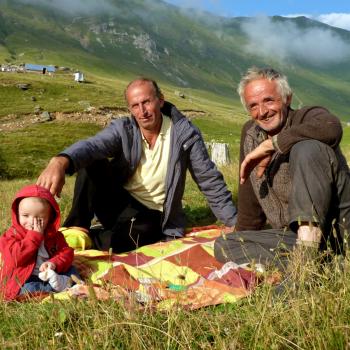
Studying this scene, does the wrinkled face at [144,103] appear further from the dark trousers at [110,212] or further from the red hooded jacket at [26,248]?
the red hooded jacket at [26,248]

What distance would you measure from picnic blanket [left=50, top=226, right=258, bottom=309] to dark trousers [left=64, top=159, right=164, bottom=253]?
47 cm

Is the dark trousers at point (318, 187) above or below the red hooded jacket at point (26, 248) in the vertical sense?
above

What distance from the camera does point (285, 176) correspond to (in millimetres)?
4641

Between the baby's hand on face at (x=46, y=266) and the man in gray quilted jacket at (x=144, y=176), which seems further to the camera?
the man in gray quilted jacket at (x=144, y=176)

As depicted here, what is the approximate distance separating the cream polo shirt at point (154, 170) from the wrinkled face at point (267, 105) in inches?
A: 80.4

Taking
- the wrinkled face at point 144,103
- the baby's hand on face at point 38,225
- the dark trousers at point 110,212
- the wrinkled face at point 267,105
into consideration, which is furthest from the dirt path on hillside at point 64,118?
the wrinkled face at point 267,105

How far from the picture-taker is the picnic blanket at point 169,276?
11.7ft

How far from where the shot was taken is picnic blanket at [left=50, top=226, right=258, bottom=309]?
358 centimetres

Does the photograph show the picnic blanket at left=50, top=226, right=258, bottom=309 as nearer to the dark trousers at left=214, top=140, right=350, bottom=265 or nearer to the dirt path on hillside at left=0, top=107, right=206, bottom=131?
the dark trousers at left=214, top=140, right=350, bottom=265

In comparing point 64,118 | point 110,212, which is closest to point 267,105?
point 110,212

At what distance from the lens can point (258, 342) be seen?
2619mm

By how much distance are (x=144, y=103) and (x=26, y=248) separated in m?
2.45

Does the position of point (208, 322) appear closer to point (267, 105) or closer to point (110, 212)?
point (267, 105)

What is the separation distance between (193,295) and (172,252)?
71.3 inches
